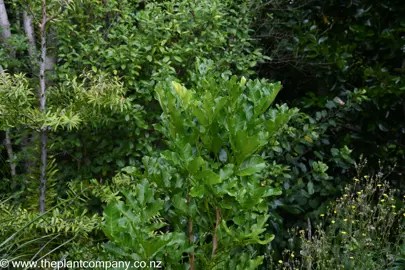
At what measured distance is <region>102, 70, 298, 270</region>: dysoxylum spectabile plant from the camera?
207 cm

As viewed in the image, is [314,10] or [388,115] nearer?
[388,115]

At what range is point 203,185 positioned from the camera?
85.7 inches

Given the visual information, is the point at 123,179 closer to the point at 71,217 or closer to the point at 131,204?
the point at 71,217

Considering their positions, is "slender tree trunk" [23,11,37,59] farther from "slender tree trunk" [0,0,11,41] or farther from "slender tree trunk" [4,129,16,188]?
"slender tree trunk" [4,129,16,188]

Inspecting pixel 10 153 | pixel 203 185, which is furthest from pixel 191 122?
pixel 10 153

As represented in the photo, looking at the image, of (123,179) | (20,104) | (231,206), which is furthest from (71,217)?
(231,206)

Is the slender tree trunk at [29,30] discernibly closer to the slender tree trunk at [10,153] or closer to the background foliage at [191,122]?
the background foliage at [191,122]

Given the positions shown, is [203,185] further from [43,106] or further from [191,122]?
[43,106]

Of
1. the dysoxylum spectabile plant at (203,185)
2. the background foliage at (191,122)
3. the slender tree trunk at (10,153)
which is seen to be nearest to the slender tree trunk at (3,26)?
the background foliage at (191,122)

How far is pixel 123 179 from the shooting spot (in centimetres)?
338

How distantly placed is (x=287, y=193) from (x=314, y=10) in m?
1.67

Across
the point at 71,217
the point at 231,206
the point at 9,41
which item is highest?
the point at 9,41

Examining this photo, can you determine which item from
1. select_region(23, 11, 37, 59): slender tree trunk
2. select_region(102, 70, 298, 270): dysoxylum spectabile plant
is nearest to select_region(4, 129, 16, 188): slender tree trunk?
select_region(23, 11, 37, 59): slender tree trunk

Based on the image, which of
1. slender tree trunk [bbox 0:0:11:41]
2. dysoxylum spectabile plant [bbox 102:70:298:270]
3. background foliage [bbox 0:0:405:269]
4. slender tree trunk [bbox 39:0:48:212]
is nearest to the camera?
dysoxylum spectabile plant [bbox 102:70:298:270]
